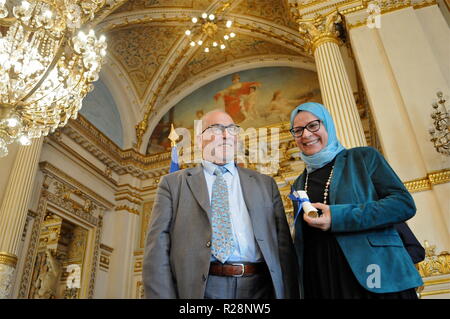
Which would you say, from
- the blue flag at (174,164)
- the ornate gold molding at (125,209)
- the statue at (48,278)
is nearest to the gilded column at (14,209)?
the statue at (48,278)

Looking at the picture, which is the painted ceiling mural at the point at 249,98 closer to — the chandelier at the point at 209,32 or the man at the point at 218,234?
the chandelier at the point at 209,32

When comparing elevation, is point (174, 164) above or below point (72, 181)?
below

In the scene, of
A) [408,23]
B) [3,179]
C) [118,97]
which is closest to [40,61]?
[3,179]

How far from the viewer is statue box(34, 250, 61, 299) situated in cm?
756

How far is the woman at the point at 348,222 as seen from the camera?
1.49 metres

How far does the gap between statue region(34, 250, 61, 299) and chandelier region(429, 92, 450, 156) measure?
7358 millimetres

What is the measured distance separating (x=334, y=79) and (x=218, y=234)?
4211mm

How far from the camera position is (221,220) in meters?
1.82

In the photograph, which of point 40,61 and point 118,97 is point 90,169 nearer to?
point 118,97

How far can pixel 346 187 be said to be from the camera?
1.71 metres

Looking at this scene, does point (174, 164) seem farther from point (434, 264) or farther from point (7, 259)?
point (7, 259)

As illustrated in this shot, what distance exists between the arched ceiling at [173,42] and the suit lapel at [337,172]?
26.1ft

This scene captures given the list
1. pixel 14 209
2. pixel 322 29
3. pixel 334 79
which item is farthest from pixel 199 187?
pixel 14 209

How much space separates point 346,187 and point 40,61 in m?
4.54
